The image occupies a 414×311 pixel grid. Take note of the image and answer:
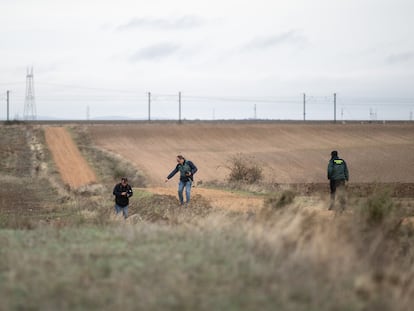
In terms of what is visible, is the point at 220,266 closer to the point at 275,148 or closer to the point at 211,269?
the point at 211,269

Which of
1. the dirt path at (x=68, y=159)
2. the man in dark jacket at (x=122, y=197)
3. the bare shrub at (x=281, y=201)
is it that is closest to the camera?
the bare shrub at (x=281, y=201)

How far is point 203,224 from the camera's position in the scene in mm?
12656

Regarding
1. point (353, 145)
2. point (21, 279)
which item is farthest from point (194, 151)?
point (21, 279)

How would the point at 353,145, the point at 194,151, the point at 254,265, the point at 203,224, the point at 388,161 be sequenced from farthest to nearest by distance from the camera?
the point at 353,145
the point at 194,151
the point at 388,161
the point at 203,224
the point at 254,265

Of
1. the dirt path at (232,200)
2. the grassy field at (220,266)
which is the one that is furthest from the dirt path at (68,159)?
the grassy field at (220,266)

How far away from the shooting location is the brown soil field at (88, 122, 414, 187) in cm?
4412

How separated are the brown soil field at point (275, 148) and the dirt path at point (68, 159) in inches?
130

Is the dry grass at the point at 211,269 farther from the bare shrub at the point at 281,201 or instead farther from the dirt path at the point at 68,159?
the dirt path at the point at 68,159

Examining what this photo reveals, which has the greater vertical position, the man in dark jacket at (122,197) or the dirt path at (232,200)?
the man in dark jacket at (122,197)

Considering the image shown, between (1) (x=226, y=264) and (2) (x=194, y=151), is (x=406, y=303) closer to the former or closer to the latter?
(1) (x=226, y=264)

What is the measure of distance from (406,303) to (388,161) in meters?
43.6

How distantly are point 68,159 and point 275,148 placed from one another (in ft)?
64.0

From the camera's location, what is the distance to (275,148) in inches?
2490

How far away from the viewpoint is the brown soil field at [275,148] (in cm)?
4412
